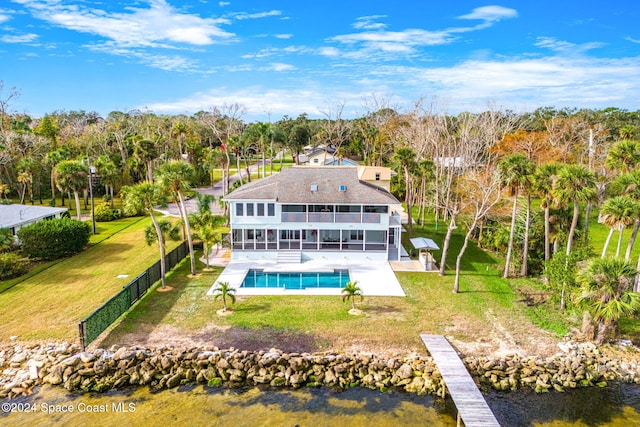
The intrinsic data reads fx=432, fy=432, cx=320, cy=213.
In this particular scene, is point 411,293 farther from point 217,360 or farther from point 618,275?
point 217,360

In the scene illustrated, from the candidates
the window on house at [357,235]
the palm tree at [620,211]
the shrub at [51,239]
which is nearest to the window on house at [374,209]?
the window on house at [357,235]

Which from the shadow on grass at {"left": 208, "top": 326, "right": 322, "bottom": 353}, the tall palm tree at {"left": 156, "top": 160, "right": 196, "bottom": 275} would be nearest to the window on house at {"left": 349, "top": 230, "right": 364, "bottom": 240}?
the tall palm tree at {"left": 156, "top": 160, "right": 196, "bottom": 275}

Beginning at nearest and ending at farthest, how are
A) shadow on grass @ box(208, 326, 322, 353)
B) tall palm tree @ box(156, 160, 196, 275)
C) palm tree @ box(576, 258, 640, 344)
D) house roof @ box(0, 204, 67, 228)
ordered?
palm tree @ box(576, 258, 640, 344), shadow on grass @ box(208, 326, 322, 353), tall palm tree @ box(156, 160, 196, 275), house roof @ box(0, 204, 67, 228)

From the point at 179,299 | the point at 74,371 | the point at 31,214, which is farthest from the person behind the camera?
the point at 31,214

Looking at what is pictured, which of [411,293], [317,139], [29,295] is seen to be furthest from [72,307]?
[317,139]

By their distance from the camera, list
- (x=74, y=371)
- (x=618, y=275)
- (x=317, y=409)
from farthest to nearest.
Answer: (x=618, y=275) < (x=74, y=371) < (x=317, y=409)

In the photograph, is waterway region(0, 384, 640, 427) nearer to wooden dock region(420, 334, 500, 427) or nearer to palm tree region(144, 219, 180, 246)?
wooden dock region(420, 334, 500, 427)

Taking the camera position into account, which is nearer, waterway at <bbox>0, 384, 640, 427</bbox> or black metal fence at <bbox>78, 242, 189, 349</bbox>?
waterway at <bbox>0, 384, 640, 427</bbox>
